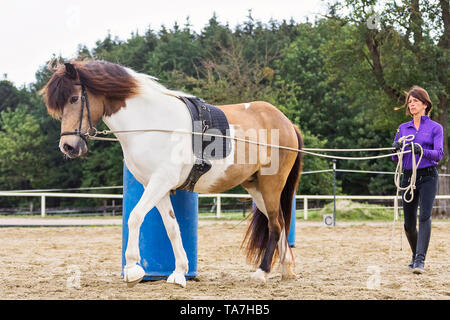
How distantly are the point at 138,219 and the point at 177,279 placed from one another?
0.66 meters

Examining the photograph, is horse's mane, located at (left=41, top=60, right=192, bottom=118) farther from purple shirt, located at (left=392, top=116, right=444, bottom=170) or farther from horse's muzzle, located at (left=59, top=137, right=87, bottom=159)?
purple shirt, located at (left=392, top=116, right=444, bottom=170)

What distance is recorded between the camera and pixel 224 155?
190 inches

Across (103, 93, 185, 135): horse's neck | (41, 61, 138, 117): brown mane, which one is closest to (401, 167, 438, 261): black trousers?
Result: (103, 93, 185, 135): horse's neck

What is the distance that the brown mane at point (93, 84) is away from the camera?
14.4 feet

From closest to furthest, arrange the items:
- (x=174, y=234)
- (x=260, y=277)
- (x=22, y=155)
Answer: (x=174, y=234)
(x=260, y=277)
(x=22, y=155)

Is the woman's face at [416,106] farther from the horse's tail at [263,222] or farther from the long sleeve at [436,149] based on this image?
the horse's tail at [263,222]

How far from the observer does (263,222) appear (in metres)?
5.52

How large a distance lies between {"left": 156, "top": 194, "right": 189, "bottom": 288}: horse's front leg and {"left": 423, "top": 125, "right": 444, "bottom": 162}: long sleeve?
251cm

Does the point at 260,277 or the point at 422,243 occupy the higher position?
the point at 422,243

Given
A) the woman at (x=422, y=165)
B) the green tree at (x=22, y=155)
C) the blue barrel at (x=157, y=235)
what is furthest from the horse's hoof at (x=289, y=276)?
the green tree at (x=22, y=155)

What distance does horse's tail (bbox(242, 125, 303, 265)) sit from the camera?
5469mm

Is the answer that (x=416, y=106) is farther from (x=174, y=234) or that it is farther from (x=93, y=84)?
(x=93, y=84)

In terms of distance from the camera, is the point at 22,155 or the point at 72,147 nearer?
the point at 72,147

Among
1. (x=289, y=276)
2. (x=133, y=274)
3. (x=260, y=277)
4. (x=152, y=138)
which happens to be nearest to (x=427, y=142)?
(x=289, y=276)
